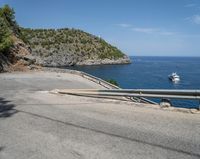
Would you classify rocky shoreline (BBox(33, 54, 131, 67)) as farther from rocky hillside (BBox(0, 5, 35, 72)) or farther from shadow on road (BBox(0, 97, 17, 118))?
shadow on road (BBox(0, 97, 17, 118))

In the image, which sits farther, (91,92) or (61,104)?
(91,92)

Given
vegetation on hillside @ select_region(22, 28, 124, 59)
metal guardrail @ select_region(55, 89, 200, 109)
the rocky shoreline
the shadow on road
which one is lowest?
the rocky shoreline

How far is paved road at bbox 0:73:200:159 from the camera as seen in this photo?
5730 mm

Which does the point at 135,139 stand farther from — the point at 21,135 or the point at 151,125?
the point at 21,135

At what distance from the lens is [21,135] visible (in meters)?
7.02

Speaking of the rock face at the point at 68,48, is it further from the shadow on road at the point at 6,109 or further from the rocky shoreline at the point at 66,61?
the shadow on road at the point at 6,109

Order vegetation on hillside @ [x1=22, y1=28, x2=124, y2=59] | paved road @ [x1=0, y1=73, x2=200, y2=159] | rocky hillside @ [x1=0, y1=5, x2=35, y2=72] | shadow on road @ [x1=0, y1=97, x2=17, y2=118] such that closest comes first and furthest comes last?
paved road @ [x1=0, y1=73, x2=200, y2=159] < shadow on road @ [x1=0, y1=97, x2=17, y2=118] < rocky hillside @ [x1=0, y1=5, x2=35, y2=72] < vegetation on hillside @ [x1=22, y1=28, x2=124, y2=59]

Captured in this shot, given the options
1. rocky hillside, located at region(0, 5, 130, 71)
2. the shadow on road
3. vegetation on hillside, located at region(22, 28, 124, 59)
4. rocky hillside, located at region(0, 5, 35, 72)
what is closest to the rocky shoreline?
rocky hillside, located at region(0, 5, 130, 71)

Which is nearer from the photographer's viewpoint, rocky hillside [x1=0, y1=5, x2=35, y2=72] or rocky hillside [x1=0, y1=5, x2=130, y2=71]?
rocky hillside [x1=0, y1=5, x2=35, y2=72]

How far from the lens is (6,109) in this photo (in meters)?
10.1

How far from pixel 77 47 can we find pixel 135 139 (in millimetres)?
172935

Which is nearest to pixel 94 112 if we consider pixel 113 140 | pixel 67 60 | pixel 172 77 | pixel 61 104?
pixel 61 104

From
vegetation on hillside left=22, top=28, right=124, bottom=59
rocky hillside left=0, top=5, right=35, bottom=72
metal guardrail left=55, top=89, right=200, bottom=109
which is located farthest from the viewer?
vegetation on hillside left=22, top=28, right=124, bottom=59

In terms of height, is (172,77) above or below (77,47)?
below
